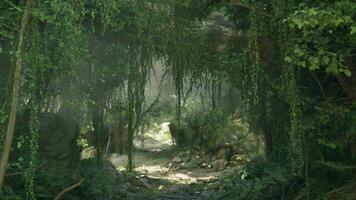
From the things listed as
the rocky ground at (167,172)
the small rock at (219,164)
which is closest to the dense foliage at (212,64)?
the rocky ground at (167,172)

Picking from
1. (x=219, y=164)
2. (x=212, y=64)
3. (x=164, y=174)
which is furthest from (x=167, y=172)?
(x=212, y=64)

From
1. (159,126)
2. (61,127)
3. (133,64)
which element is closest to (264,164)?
(133,64)

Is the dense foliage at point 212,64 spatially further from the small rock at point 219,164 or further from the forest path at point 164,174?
the small rock at point 219,164

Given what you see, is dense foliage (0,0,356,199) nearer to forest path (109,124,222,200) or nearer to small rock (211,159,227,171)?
forest path (109,124,222,200)

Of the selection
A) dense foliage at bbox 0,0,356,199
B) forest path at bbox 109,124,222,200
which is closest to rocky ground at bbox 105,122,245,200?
forest path at bbox 109,124,222,200

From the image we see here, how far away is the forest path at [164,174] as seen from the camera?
33.0ft

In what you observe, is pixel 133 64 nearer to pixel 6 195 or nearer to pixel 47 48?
pixel 47 48

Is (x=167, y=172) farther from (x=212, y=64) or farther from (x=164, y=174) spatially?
(x=212, y=64)

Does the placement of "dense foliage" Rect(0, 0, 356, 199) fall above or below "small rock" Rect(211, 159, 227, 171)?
above

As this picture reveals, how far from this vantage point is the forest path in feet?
33.0

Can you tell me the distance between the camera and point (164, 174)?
48.7ft

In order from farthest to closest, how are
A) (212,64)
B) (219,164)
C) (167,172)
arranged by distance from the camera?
(167,172)
(219,164)
(212,64)

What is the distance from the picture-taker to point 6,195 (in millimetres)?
5566

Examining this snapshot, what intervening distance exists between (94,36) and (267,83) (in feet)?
8.46
